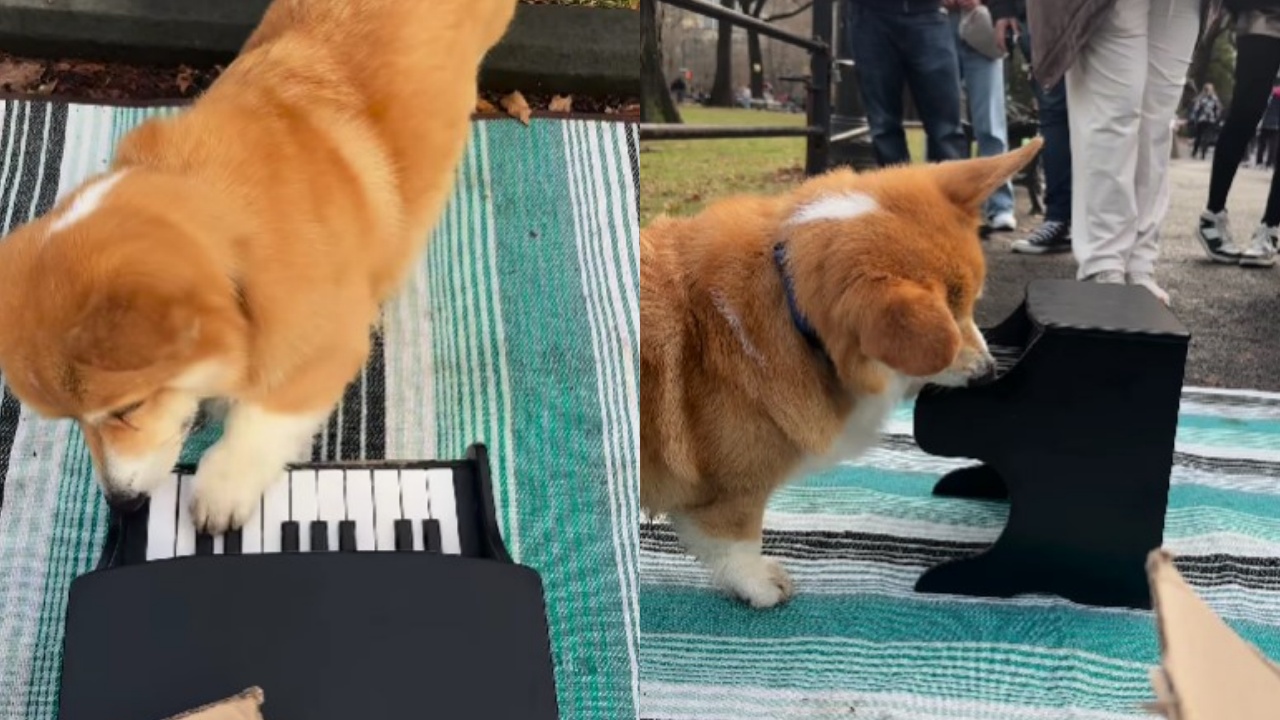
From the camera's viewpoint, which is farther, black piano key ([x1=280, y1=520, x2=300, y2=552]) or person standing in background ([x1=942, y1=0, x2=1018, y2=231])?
person standing in background ([x1=942, y1=0, x2=1018, y2=231])

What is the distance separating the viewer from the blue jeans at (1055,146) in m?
3.68

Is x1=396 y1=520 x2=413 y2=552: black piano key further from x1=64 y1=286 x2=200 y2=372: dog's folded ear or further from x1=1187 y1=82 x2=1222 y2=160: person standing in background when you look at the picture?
x1=1187 y1=82 x2=1222 y2=160: person standing in background

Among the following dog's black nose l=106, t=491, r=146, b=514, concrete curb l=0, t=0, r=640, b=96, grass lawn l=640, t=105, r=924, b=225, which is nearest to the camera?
dog's black nose l=106, t=491, r=146, b=514

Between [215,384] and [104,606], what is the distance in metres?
0.23

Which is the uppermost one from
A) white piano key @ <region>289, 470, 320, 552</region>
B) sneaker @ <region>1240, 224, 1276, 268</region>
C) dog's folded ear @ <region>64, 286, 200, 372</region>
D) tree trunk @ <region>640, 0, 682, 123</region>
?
tree trunk @ <region>640, 0, 682, 123</region>

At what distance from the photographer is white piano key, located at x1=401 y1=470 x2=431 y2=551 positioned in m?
1.00

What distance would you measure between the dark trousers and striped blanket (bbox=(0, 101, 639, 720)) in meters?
3.15

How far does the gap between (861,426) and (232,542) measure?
3.75ft

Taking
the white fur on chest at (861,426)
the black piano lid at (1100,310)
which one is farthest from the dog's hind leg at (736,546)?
the black piano lid at (1100,310)

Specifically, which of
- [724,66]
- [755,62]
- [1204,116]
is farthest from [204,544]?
[1204,116]

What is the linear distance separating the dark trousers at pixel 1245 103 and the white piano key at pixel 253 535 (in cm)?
367

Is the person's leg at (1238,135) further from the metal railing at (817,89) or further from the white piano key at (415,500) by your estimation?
the white piano key at (415,500)

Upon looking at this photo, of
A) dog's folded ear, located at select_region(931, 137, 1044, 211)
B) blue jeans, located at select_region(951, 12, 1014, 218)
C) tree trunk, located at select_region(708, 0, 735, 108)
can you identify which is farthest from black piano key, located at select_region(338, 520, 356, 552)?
blue jeans, located at select_region(951, 12, 1014, 218)

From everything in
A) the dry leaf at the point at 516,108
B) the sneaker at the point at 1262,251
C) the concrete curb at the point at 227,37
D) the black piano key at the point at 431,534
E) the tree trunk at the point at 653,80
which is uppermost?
the tree trunk at the point at 653,80
